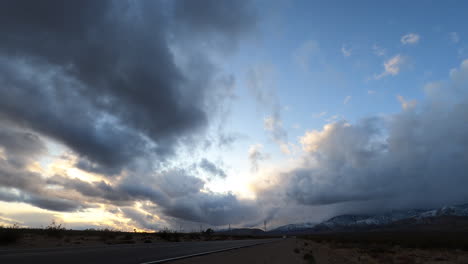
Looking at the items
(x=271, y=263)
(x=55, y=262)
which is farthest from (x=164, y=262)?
(x=271, y=263)

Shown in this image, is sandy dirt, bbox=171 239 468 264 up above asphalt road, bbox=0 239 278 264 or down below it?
below

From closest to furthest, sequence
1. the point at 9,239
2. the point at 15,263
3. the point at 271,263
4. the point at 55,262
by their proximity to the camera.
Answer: the point at 15,263 < the point at 55,262 < the point at 271,263 < the point at 9,239

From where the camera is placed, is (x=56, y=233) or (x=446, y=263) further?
(x=56, y=233)

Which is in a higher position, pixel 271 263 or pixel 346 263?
pixel 271 263

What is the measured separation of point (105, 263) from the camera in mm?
9844

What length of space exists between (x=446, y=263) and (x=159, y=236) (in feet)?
132

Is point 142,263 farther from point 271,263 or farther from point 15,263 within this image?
point 271,263

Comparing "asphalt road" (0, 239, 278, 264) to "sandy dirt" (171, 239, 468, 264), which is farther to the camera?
"sandy dirt" (171, 239, 468, 264)

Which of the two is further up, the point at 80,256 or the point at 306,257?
the point at 80,256

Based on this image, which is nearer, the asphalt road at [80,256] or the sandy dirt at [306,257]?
the asphalt road at [80,256]

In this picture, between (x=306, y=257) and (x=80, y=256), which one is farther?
(x=306, y=257)

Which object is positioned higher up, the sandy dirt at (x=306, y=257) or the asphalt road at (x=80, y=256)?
the asphalt road at (x=80, y=256)

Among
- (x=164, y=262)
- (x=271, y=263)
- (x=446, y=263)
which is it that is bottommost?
(x=446, y=263)

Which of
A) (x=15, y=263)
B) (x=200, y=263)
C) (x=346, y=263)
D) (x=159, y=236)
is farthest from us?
(x=159, y=236)
